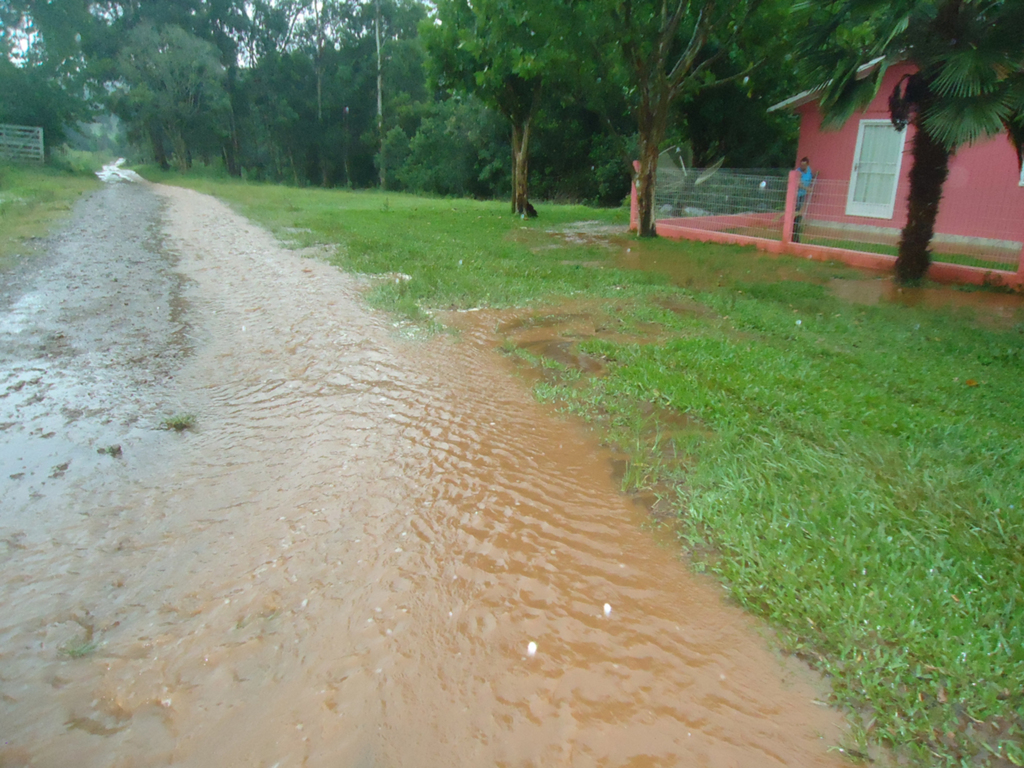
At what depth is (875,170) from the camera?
558 inches

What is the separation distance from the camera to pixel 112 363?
244 inches

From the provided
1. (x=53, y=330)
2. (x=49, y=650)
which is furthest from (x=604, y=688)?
(x=53, y=330)

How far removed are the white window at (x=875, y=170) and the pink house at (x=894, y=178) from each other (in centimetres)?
2

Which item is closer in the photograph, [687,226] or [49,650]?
[49,650]

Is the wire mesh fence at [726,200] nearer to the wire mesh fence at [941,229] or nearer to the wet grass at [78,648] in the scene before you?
the wire mesh fence at [941,229]

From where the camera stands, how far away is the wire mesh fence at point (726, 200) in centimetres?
1330

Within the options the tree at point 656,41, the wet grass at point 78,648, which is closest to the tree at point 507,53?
the tree at point 656,41

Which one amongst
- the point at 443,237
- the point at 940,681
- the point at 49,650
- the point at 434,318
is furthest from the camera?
the point at 443,237

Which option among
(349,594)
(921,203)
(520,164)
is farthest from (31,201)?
(921,203)

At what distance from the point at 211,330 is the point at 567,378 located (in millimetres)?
4107

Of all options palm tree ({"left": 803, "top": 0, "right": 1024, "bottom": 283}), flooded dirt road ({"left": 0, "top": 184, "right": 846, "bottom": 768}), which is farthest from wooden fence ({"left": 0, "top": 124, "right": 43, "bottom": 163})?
palm tree ({"left": 803, "top": 0, "right": 1024, "bottom": 283})

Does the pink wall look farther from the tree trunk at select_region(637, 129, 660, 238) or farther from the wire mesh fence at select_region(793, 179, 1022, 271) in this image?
the tree trunk at select_region(637, 129, 660, 238)

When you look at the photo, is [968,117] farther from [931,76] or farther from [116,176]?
[116,176]

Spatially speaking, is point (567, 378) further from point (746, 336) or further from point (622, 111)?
point (622, 111)
